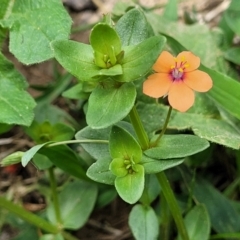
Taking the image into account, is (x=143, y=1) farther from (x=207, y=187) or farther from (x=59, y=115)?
(x=207, y=187)

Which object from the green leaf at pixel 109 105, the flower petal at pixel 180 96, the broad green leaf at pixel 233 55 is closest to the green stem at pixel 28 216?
the green leaf at pixel 109 105

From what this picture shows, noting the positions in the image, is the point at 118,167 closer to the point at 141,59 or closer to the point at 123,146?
the point at 123,146

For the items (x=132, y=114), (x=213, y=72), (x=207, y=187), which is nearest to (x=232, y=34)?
(x=213, y=72)

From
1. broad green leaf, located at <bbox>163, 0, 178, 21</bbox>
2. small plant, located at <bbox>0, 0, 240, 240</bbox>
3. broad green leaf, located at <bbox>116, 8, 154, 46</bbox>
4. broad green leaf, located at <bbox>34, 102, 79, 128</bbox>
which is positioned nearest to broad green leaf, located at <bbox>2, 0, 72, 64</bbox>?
small plant, located at <bbox>0, 0, 240, 240</bbox>

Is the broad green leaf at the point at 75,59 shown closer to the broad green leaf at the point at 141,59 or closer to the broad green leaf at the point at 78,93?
the broad green leaf at the point at 141,59

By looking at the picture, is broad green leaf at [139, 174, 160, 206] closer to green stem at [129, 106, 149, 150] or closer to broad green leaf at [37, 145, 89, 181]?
broad green leaf at [37, 145, 89, 181]

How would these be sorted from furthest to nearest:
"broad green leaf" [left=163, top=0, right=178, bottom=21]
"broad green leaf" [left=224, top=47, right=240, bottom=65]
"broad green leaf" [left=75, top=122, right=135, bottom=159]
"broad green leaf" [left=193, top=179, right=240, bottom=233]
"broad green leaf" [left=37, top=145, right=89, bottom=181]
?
1. "broad green leaf" [left=163, top=0, right=178, bottom=21]
2. "broad green leaf" [left=224, top=47, right=240, bottom=65]
3. "broad green leaf" [left=193, top=179, right=240, bottom=233]
4. "broad green leaf" [left=37, top=145, right=89, bottom=181]
5. "broad green leaf" [left=75, top=122, right=135, bottom=159]
